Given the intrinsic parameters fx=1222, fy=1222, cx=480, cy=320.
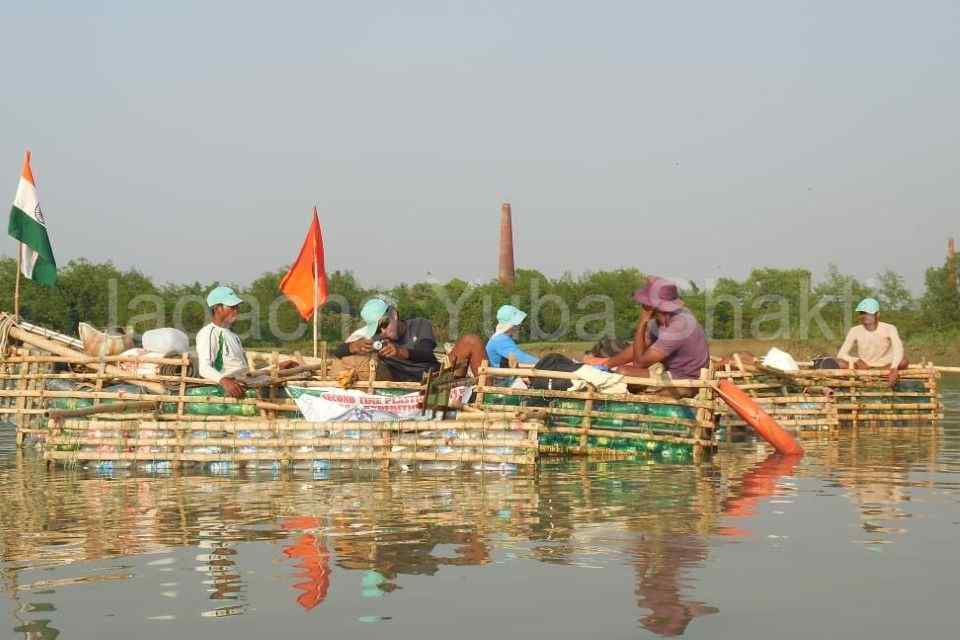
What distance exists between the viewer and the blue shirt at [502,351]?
13.2m

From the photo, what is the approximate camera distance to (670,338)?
1176cm

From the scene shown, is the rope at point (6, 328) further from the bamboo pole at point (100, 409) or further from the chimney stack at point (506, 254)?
the chimney stack at point (506, 254)

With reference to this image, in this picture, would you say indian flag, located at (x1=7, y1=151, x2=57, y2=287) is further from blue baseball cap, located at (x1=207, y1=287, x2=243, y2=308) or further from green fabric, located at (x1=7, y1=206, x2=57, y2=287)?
blue baseball cap, located at (x1=207, y1=287, x2=243, y2=308)

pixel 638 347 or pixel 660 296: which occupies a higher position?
pixel 660 296

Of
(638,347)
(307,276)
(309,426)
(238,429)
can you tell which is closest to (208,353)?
(238,429)

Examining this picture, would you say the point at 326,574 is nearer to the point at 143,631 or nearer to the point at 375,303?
the point at 143,631

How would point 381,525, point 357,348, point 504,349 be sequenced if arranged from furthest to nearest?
point 504,349, point 357,348, point 381,525

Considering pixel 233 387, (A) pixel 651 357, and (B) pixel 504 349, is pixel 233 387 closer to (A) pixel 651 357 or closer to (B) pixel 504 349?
(B) pixel 504 349

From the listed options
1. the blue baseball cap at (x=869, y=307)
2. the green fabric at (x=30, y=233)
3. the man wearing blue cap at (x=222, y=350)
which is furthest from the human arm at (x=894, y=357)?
the green fabric at (x=30, y=233)

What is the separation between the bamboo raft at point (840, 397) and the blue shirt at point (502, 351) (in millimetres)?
3039

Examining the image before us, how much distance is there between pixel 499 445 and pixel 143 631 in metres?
5.60

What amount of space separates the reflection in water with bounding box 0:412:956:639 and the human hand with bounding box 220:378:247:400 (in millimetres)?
1171

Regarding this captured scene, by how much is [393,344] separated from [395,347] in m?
0.14

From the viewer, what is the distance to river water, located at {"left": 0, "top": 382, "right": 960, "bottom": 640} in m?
5.39
